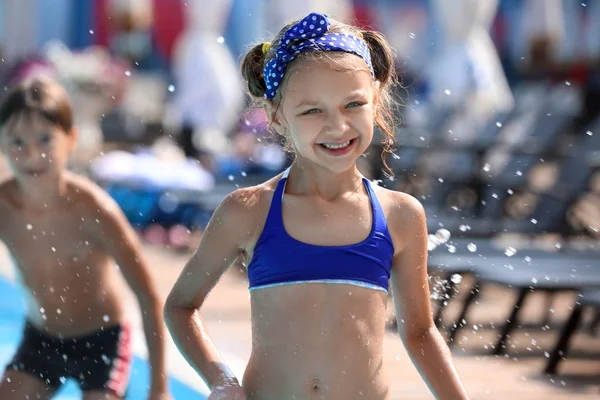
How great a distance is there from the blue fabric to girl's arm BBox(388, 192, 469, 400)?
7 cm

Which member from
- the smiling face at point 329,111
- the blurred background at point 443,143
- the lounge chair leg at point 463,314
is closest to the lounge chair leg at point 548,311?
the blurred background at point 443,143

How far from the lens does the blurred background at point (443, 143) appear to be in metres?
5.66

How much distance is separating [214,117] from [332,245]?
33.9ft

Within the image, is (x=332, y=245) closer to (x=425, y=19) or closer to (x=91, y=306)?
(x=91, y=306)

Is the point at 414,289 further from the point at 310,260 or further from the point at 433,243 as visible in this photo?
the point at 433,243

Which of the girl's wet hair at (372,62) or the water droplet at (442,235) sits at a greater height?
the water droplet at (442,235)

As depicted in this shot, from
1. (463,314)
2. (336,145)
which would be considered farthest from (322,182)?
(463,314)

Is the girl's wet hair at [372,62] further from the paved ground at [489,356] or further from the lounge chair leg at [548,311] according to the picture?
the lounge chair leg at [548,311]

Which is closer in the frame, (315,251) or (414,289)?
(315,251)

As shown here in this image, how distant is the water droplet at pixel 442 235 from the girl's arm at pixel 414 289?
14.2 feet

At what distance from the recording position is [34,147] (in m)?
3.29

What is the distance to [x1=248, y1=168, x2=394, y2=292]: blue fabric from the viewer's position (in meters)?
2.13

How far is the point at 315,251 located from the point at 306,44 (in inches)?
16.8

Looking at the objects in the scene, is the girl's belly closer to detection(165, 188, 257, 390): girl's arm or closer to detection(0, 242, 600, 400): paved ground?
detection(165, 188, 257, 390): girl's arm
